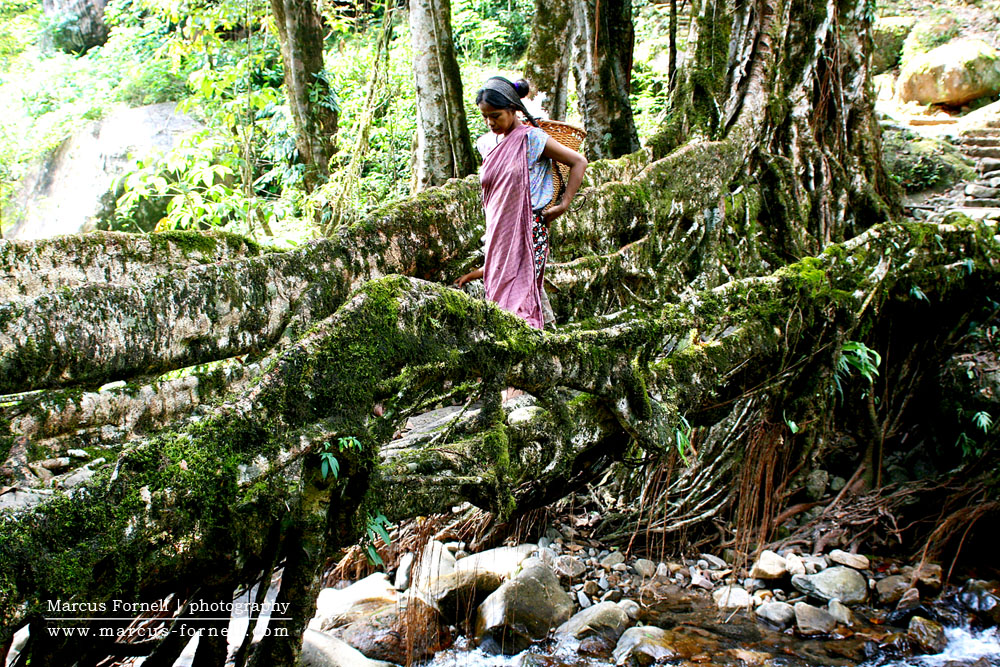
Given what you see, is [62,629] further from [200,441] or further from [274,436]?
[274,436]

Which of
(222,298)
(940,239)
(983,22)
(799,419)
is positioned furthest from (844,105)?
(983,22)

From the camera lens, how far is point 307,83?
8.45 metres

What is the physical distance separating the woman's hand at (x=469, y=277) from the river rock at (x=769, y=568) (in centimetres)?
249

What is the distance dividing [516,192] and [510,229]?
0.18 m

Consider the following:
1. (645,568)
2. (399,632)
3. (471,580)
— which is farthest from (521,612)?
(645,568)

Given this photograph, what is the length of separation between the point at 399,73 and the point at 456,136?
4.82m

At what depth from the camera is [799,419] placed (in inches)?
189

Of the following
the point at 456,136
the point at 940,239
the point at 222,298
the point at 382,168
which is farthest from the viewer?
the point at 382,168

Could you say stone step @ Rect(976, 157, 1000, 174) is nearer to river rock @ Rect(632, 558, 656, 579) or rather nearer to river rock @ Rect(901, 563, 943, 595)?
river rock @ Rect(901, 563, 943, 595)

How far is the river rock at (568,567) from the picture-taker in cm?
470

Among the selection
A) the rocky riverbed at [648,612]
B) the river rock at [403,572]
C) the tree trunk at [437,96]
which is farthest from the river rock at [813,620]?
the tree trunk at [437,96]

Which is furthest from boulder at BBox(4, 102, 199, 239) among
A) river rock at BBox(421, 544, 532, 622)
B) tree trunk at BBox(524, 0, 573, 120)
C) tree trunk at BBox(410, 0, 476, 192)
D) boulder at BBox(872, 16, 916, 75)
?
boulder at BBox(872, 16, 916, 75)

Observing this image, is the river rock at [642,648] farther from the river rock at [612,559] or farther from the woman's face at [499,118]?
the woman's face at [499,118]

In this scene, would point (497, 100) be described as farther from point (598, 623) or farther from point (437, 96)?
point (437, 96)
